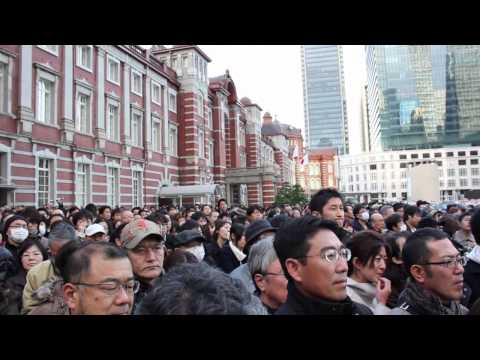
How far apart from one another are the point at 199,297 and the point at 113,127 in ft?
69.3

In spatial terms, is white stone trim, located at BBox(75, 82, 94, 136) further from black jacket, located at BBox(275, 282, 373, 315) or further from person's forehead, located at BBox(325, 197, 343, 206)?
black jacket, located at BBox(275, 282, 373, 315)

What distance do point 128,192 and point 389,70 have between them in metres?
76.7

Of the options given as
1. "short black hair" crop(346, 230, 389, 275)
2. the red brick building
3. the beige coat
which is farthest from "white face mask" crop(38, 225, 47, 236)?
the red brick building

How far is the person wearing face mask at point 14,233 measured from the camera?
571 centimetres

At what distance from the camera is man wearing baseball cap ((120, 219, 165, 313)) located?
3.32 meters

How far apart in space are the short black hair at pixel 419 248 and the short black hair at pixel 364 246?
323 millimetres

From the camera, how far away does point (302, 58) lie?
13900 cm

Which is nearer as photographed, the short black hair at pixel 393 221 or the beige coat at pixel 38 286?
the beige coat at pixel 38 286

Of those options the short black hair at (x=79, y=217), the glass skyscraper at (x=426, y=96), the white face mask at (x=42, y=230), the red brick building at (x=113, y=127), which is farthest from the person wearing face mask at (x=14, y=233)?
the glass skyscraper at (x=426, y=96)

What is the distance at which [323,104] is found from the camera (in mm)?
140625

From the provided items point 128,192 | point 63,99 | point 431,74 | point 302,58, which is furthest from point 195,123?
point 302,58

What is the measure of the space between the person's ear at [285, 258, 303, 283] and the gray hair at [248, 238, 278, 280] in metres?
0.72

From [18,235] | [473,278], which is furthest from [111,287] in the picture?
[18,235]

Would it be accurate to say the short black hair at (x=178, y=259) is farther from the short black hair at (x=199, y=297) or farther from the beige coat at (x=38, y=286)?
the short black hair at (x=199, y=297)
